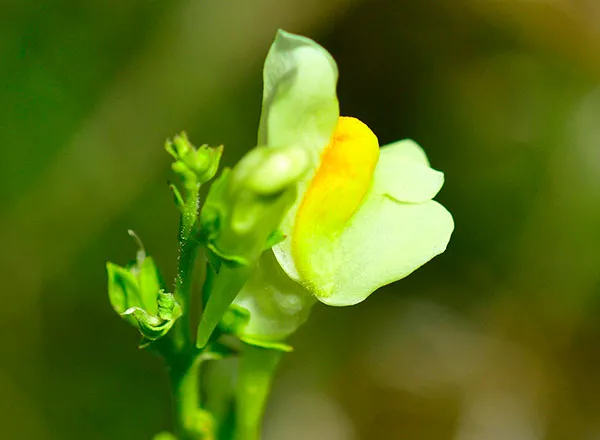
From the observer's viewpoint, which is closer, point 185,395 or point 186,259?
point 186,259

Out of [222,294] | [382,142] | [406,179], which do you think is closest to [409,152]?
[406,179]

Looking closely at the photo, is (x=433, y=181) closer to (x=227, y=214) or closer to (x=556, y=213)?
(x=227, y=214)

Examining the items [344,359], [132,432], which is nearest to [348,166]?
[132,432]

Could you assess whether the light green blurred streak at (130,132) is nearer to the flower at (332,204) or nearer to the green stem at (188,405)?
the green stem at (188,405)

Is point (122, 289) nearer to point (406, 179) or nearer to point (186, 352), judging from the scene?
point (186, 352)

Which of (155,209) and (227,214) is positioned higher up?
(227,214)

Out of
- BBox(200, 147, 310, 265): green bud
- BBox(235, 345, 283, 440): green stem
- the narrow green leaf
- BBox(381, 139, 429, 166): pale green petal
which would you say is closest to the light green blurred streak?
BBox(235, 345, 283, 440): green stem

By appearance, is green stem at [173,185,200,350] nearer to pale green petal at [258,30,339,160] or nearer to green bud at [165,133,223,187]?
green bud at [165,133,223,187]
